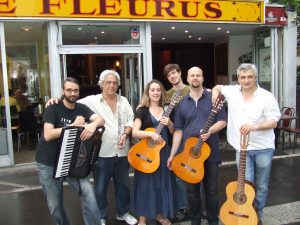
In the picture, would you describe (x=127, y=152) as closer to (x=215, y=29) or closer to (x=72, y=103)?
(x=72, y=103)

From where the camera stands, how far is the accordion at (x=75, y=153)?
3.43 metres

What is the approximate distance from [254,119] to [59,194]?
2093mm

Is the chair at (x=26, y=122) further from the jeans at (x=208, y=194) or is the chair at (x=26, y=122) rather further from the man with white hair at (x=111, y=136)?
the jeans at (x=208, y=194)

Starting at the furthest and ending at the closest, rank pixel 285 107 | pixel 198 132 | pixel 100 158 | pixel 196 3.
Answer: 1. pixel 285 107
2. pixel 196 3
3. pixel 100 158
4. pixel 198 132

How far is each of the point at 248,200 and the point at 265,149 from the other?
60 cm

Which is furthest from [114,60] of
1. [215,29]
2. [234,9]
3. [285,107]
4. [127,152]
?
[127,152]

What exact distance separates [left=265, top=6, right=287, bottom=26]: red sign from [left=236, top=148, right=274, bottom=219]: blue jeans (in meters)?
5.89

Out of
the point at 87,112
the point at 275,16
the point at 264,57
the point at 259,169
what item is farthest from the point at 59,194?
the point at 264,57

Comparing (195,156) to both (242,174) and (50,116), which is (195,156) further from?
(50,116)

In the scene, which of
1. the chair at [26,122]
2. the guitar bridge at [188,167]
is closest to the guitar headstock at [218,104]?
the guitar bridge at [188,167]

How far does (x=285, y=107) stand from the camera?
9047 millimetres

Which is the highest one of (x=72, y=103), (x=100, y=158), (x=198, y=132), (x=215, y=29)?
(x=215, y=29)

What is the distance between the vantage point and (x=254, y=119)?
387cm

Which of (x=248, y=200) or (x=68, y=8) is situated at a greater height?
(x=68, y=8)
